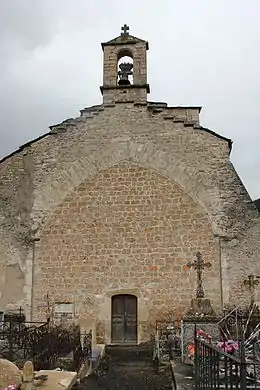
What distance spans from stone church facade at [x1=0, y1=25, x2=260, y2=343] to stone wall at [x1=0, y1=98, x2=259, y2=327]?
0.04 m

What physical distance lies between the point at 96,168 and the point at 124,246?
3123 millimetres

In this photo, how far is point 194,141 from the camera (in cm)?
1858

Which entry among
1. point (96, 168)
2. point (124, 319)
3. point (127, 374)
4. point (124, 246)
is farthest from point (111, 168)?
point (127, 374)

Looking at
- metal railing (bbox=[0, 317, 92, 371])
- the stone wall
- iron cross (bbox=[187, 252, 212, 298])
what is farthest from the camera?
the stone wall

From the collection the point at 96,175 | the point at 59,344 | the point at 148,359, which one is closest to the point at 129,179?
the point at 96,175

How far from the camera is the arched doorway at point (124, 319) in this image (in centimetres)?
1725

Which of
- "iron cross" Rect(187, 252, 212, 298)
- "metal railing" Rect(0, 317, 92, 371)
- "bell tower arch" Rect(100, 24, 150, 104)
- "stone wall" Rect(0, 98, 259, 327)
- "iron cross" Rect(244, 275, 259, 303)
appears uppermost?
"bell tower arch" Rect(100, 24, 150, 104)

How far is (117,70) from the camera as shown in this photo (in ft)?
66.5

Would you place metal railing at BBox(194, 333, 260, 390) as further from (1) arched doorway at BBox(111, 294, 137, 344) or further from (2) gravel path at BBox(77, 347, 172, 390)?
(1) arched doorway at BBox(111, 294, 137, 344)

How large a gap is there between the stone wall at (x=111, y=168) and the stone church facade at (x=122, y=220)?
4cm

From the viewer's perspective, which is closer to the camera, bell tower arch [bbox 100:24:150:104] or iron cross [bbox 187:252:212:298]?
iron cross [bbox 187:252:212:298]

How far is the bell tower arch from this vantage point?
1984 centimetres

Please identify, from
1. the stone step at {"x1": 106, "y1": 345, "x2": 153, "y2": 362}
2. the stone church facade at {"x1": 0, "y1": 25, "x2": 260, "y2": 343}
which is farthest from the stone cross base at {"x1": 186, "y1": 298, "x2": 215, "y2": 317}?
the stone church facade at {"x1": 0, "y1": 25, "x2": 260, "y2": 343}

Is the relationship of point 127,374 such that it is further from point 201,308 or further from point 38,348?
point 201,308
